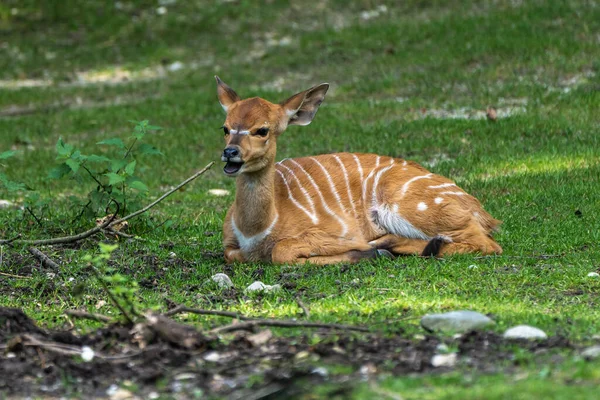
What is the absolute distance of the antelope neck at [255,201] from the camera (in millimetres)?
7223

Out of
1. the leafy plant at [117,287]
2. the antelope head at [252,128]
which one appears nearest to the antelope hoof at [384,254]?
the antelope head at [252,128]

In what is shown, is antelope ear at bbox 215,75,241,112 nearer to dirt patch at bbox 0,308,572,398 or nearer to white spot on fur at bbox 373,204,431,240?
white spot on fur at bbox 373,204,431,240

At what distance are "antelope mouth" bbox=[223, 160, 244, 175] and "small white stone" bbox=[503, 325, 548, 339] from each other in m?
2.59

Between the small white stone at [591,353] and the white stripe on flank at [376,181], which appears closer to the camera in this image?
the small white stone at [591,353]

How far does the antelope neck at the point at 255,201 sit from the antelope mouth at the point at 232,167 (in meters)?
0.30

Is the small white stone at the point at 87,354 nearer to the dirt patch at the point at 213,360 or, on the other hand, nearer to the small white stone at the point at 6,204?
the dirt patch at the point at 213,360

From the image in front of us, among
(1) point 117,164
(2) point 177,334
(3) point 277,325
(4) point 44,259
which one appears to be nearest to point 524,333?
(3) point 277,325

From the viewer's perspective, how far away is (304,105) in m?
7.64

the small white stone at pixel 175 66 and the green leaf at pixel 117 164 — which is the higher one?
the small white stone at pixel 175 66

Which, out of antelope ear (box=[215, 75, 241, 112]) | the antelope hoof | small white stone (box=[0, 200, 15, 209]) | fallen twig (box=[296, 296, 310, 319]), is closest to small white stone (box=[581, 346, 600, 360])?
fallen twig (box=[296, 296, 310, 319])

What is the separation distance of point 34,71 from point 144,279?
10225 mm

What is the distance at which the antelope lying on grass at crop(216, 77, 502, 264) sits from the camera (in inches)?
282

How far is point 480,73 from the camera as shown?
42.7 feet

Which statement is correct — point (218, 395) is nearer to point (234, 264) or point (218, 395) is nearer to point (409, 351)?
A: point (409, 351)
